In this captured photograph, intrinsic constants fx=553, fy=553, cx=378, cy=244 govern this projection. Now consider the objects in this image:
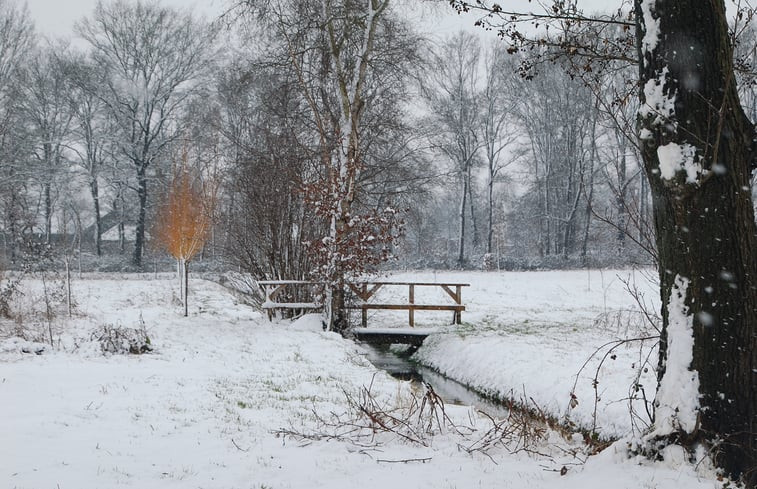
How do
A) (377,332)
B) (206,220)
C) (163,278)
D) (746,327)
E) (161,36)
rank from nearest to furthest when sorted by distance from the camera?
(746,327), (377,332), (206,220), (163,278), (161,36)

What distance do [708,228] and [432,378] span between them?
8.23 metres

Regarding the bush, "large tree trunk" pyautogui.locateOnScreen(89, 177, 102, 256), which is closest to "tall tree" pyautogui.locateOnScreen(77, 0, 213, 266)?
"large tree trunk" pyautogui.locateOnScreen(89, 177, 102, 256)

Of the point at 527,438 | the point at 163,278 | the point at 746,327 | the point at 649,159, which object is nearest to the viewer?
the point at 746,327

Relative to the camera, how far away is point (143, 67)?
27.2 m

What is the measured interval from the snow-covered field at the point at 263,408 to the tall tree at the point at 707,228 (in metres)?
0.32

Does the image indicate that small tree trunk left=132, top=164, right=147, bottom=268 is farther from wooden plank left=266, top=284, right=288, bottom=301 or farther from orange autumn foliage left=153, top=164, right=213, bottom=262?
wooden plank left=266, top=284, right=288, bottom=301

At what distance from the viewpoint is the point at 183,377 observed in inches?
295

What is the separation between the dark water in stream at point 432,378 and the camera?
878 cm

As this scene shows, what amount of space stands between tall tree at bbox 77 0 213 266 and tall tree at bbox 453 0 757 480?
2701cm

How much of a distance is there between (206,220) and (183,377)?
28.3ft

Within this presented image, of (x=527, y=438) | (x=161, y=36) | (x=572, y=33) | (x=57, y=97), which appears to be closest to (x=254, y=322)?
(x=527, y=438)


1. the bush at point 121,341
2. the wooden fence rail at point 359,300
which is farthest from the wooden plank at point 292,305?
the bush at point 121,341

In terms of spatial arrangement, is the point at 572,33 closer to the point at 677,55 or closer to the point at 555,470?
the point at 677,55

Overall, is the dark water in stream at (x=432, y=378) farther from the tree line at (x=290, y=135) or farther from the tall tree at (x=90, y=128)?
the tall tree at (x=90, y=128)
